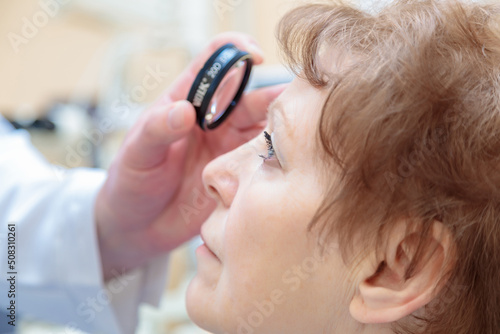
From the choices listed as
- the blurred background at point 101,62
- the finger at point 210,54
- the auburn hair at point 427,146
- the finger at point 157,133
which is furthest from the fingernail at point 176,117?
the blurred background at point 101,62

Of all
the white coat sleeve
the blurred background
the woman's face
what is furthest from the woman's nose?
the blurred background

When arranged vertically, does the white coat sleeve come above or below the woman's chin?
below

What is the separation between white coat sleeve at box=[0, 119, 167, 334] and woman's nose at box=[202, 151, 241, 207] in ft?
1.07

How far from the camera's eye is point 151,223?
897 millimetres

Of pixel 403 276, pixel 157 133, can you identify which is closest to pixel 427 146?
pixel 403 276

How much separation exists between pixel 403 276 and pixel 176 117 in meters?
0.37

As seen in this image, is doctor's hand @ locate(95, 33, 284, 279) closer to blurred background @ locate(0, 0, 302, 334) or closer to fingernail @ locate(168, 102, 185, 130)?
fingernail @ locate(168, 102, 185, 130)

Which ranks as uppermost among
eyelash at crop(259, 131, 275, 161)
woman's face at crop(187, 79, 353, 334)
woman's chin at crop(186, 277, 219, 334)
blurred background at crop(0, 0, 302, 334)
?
eyelash at crop(259, 131, 275, 161)

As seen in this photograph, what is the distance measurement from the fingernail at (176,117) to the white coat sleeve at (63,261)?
29 cm

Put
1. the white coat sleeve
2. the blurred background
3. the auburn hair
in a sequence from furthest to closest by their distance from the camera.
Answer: the blurred background → the white coat sleeve → the auburn hair

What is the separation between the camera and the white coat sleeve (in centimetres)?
89

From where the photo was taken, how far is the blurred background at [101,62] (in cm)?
174

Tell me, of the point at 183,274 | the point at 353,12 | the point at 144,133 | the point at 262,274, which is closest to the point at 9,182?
the point at 144,133

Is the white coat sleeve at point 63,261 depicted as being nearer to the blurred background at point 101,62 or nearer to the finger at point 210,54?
the finger at point 210,54
